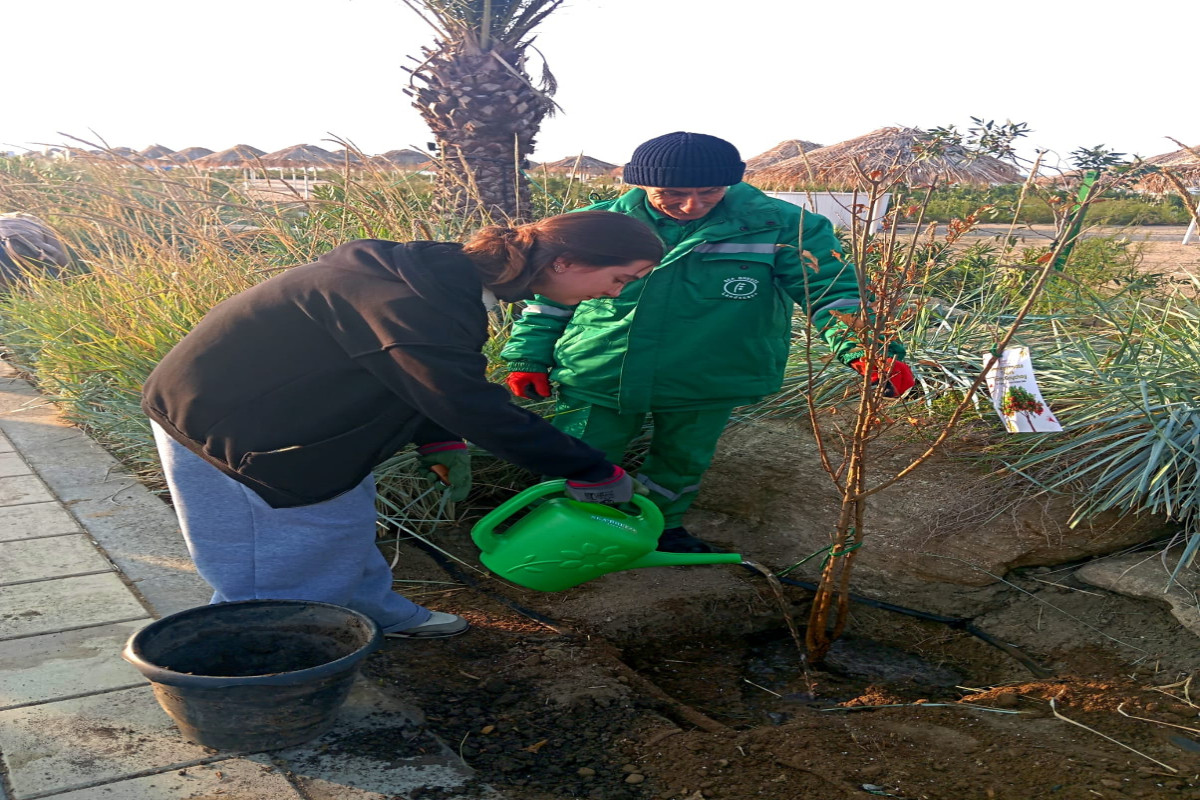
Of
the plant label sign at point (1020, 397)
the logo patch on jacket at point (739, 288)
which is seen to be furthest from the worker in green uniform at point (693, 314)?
the plant label sign at point (1020, 397)

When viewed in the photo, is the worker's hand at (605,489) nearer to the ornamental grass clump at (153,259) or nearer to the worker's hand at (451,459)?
the worker's hand at (451,459)

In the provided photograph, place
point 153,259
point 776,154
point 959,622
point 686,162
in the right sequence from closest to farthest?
point 686,162 < point 959,622 < point 153,259 < point 776,154

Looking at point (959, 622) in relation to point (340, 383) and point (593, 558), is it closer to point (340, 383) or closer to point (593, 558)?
point (593, 558)

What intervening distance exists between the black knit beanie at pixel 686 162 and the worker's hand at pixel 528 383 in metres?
0.77

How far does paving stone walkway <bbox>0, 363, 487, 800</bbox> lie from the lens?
6.64ft

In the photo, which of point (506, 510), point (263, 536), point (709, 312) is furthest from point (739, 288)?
point (263, 536)

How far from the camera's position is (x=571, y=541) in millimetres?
2762

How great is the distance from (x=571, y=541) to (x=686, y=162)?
4.10ft

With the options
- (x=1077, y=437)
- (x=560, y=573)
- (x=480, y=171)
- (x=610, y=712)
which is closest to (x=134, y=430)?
(x=560, y=573)

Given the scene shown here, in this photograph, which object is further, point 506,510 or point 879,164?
point 879,164

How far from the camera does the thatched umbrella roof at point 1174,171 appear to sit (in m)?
3.00

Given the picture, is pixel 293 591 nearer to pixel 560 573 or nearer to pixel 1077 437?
pixel 560 573

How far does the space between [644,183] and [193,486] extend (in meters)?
1.66

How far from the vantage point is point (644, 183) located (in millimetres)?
3145
